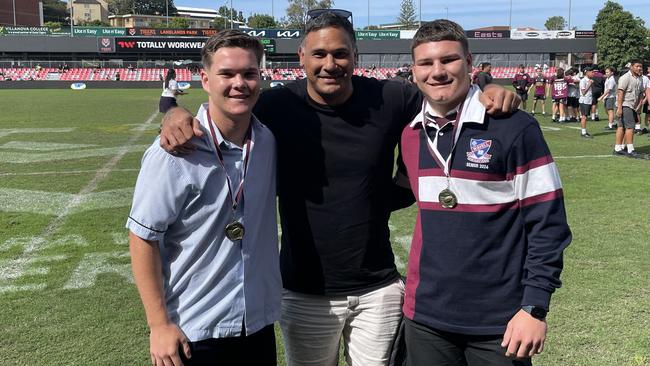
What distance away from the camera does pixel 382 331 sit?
274cm

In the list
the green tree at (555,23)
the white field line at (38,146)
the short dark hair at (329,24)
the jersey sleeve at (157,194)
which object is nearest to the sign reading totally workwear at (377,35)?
the white field line at (38,146)

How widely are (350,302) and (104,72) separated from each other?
61.2 meters

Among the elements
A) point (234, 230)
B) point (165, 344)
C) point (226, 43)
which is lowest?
point (165, 344)

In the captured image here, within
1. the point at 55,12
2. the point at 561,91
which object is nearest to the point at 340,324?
the point at 561,91

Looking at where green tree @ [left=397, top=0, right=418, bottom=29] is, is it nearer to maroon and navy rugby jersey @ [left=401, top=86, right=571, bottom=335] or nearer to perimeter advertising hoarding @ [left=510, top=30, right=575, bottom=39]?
perimeter advertising hoarding @ [left=510, top=30, right=575, bottom=39]

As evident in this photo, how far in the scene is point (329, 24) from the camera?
8.68ft

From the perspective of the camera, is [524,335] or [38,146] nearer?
[524,335]

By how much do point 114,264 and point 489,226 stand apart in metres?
4.31

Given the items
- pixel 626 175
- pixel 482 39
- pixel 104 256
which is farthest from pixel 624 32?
pixel 104 256

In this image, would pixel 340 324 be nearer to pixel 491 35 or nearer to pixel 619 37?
pixel 491 35

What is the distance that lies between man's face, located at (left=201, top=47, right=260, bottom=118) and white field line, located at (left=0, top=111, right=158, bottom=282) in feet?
12.4

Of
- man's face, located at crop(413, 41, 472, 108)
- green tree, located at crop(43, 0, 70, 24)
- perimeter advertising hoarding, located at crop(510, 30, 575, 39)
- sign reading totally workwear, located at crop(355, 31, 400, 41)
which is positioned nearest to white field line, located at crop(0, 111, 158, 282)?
man's face, located at crop(413, 41, 472, 108)

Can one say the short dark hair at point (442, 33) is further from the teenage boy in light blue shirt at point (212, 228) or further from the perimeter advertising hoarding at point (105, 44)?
the perimeter advertising hoarding at point (105, 44)

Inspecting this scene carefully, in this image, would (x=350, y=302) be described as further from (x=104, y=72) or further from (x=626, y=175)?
(x=104, y=72)
